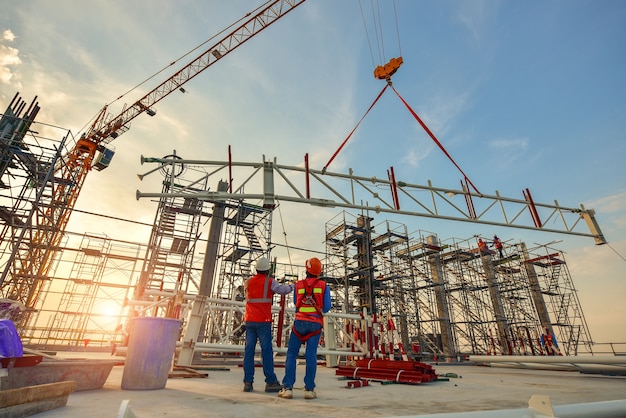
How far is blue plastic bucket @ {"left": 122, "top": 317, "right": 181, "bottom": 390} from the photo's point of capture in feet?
13.3

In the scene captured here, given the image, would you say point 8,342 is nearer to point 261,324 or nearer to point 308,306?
point 261,324

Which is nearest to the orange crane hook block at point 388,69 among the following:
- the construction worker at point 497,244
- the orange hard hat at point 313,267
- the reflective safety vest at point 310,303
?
the orange hard hat at point 313,267

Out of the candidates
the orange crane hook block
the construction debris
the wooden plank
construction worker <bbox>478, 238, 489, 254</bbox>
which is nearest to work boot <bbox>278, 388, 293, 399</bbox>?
the wooden plank

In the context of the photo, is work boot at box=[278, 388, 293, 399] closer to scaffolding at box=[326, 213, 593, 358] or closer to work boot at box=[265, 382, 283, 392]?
work boot at box=[265, 382, 283, 392]

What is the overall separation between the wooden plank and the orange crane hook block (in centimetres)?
1133

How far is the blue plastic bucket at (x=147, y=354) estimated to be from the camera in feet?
13.3

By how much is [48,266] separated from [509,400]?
2751 centimetres

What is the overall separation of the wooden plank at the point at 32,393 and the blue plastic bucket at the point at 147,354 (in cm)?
116

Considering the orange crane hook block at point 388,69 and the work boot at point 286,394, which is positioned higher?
the orange crane hook block at point 388,69

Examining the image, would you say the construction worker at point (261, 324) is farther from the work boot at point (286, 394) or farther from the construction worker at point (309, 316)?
the work boot at point (286, 394)

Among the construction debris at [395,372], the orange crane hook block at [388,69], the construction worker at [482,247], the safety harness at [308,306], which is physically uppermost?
the orange crane hook block at [388,69]

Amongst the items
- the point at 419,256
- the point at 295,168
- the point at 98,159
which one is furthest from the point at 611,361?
the point at 98,159

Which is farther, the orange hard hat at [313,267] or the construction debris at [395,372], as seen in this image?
the construction debris at [395,372]

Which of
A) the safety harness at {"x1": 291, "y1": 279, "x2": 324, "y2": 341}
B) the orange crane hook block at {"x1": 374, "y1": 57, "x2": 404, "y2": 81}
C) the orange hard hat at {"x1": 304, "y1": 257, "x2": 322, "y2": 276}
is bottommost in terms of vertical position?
the safety harness at {"x1": 291, "y1": 279, "x2": 324, "y2": 341}
